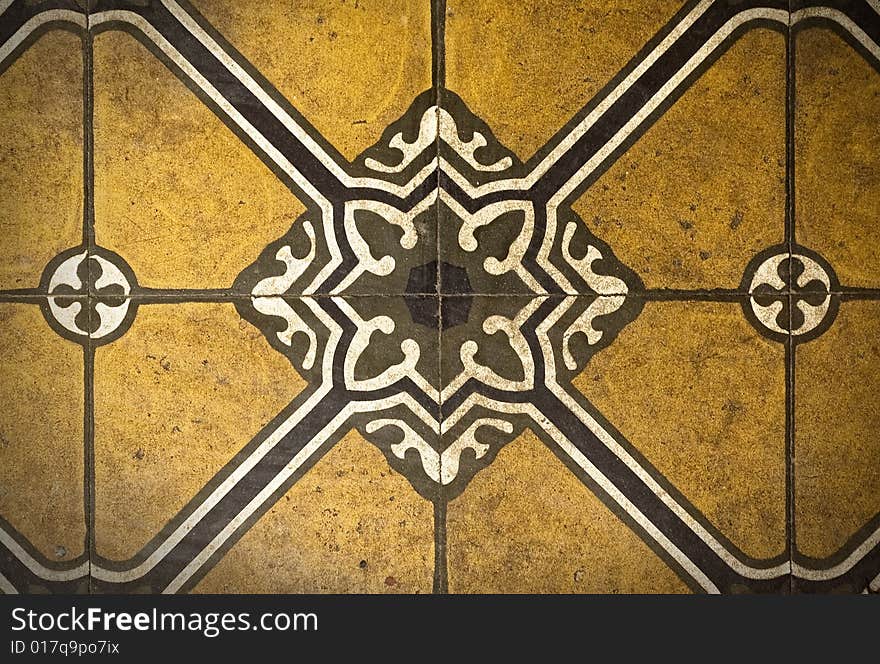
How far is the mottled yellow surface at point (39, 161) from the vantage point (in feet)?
4.83

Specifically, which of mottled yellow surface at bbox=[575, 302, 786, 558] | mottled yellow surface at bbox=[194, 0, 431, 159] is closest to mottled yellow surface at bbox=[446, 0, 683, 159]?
mottled yellow surface at bbox=[194, 0, 431, 159]

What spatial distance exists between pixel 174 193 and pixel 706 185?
1.18m

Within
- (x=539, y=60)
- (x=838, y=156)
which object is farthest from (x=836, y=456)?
(x=539, y=60)

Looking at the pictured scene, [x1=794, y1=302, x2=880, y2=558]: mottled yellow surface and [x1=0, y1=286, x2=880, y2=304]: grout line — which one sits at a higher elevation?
[x1=0, y1=286, x2=880, y2=304]: grout line

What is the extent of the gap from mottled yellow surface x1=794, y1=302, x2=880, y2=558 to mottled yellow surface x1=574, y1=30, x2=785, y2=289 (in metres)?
0.29

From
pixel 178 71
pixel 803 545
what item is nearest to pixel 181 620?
pixel 178 71

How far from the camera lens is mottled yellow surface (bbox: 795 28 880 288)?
1473mm

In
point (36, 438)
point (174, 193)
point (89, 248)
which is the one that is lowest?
point (36, 438)

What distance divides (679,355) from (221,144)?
1.12 meters

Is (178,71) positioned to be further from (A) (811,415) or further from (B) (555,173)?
(A) (811,415)

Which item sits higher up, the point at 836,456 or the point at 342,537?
the point at 836,456

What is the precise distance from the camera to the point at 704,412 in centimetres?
148

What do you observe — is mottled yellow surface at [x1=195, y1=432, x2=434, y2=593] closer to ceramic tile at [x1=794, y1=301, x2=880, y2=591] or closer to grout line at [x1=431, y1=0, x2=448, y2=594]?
grout line at [x1=431, y1=0, x2=448, y2=594]

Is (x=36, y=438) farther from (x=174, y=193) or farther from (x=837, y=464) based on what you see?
(x=837, y=464)
